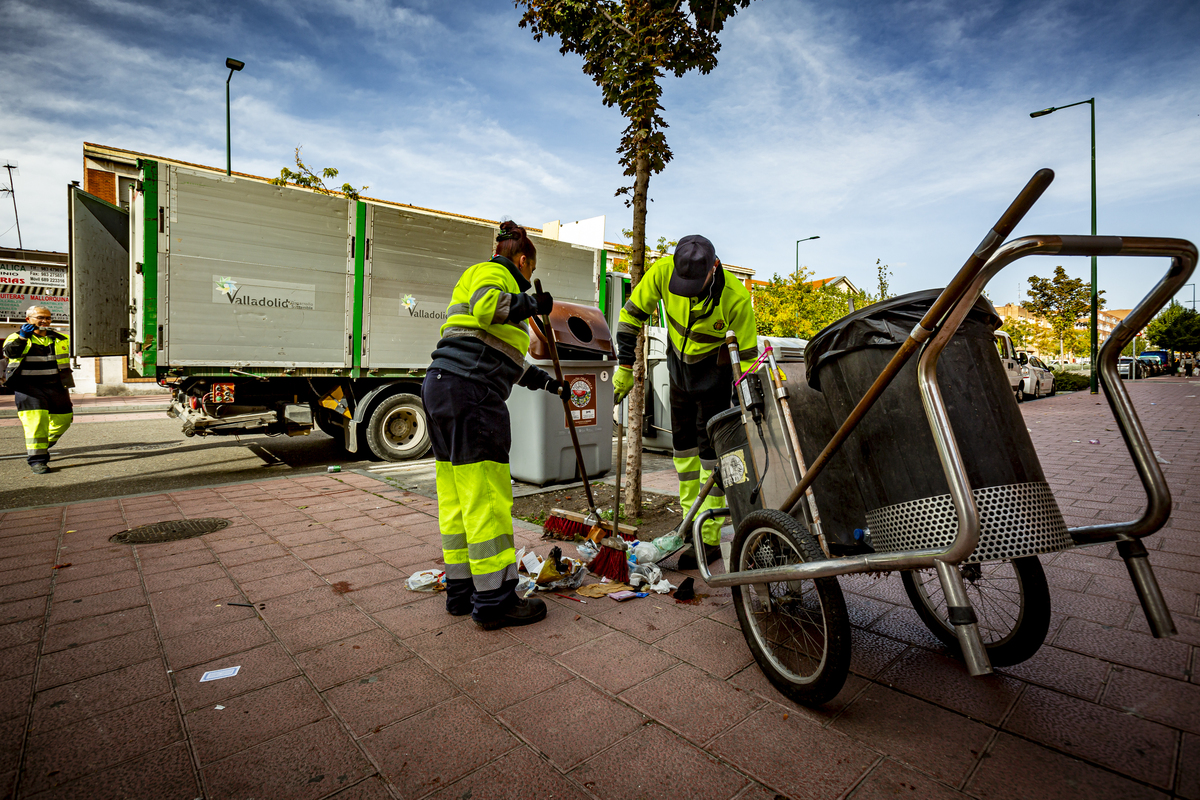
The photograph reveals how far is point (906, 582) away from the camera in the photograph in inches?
101

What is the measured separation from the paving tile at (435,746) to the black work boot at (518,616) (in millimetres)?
632

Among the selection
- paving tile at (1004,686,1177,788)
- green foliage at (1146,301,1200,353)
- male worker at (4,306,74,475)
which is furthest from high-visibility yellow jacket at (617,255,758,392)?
green foliage at (1146,301,1200,353)

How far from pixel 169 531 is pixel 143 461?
423cm

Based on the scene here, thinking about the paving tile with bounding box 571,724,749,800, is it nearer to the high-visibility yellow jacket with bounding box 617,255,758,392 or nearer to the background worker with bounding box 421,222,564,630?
the background worker with bounding box 421,222,564,630

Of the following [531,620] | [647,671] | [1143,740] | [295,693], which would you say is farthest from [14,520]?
[1143,740]

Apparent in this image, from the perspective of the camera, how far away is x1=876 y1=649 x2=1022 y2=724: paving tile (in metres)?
2.03

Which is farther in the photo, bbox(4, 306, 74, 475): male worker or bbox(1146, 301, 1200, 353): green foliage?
bbox(1146, 301, 1200, 353): green foliage

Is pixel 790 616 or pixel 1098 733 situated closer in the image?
pixel 1098 733

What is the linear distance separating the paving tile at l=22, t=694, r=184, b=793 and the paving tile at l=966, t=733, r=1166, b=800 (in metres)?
2.39

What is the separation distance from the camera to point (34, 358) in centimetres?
713

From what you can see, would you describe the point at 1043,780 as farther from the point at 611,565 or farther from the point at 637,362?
the point at 637,362

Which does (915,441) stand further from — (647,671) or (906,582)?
(647,671)

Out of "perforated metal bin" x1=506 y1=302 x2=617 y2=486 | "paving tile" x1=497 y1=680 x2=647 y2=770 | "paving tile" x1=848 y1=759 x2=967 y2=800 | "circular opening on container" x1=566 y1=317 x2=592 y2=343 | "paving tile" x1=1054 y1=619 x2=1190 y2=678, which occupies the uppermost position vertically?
"circular opening on container" x1=566 y1=317 x2=592 y2=343

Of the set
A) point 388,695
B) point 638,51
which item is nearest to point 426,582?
point 388,695
